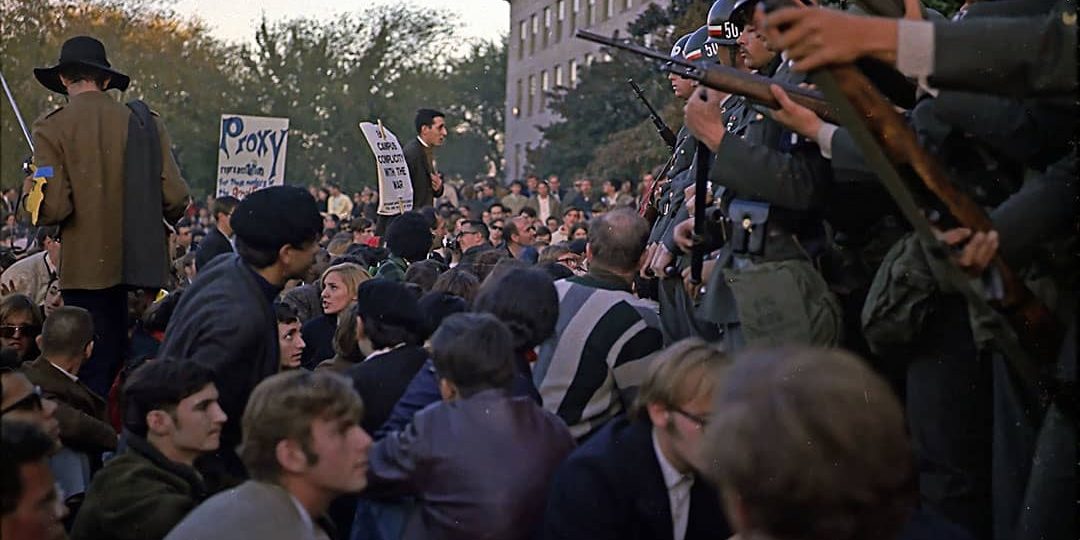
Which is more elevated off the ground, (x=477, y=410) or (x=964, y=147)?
(x=964, y=147)

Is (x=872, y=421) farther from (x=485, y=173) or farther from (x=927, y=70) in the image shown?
(x=485, y=173)

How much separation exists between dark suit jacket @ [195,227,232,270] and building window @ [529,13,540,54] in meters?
63.0

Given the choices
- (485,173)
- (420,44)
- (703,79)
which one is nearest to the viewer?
(703,79)

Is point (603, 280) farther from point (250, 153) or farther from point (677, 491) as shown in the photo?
point (250, 153)

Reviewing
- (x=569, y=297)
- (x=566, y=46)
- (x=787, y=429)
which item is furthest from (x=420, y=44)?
(x=787, y=429)

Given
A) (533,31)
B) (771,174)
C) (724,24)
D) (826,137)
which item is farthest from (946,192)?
(533,31)

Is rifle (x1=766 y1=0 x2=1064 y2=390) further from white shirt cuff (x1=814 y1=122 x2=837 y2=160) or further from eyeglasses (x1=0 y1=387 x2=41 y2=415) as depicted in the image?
eyeglasses (x1=0 y1=387 x2=41 y2=415)

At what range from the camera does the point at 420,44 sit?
62.4 m

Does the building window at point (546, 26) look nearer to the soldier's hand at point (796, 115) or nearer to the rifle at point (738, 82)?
the rifle at point (738, 82)

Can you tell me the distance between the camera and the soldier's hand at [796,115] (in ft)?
16.5

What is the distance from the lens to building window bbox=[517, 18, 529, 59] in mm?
76375

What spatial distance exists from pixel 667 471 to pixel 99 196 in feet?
14.2

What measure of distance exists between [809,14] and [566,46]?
6598 cm

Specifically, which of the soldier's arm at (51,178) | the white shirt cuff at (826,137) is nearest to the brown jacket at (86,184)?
the soldier's arm at (51,178)
